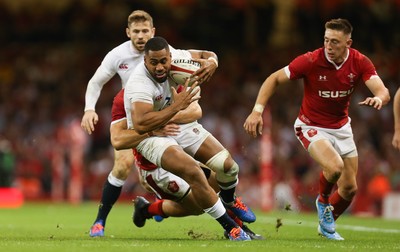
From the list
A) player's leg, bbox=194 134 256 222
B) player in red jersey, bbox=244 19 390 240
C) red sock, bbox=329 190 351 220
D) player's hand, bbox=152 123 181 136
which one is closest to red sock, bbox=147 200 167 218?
player's leg, bbox=194 134 256 222

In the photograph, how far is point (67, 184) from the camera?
1008 inches

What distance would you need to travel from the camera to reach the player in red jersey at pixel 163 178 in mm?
11379

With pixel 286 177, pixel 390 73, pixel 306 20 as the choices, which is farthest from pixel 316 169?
pixel 306 20

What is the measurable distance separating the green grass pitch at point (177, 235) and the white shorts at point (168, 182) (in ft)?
1.72

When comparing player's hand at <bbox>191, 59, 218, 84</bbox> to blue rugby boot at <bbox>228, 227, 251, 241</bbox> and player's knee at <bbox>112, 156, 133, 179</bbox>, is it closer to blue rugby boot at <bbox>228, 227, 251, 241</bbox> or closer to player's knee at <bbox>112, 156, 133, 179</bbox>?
blue rugby boot at <bbox>228, 227, 251, 241</bbox>

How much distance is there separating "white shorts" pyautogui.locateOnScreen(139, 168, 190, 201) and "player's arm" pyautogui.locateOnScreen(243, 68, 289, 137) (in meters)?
0.95

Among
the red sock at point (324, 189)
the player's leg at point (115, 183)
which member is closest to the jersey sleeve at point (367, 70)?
the red sock at point (324, 189)

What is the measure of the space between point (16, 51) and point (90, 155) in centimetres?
492

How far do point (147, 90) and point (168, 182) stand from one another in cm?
118

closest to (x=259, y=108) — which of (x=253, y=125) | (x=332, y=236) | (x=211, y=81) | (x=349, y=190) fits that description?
(x=253, y=125)

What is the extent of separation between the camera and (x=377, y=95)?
1152cm

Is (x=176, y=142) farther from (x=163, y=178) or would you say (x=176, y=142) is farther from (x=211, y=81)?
(x=211, y=81)

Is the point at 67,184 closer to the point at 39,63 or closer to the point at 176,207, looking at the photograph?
the point at 39,63

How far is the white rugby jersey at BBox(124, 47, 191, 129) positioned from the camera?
1094 cm
